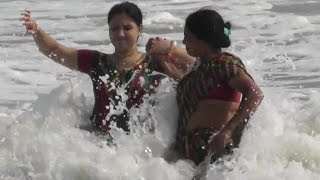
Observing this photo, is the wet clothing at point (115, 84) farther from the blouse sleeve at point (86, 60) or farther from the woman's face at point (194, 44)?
the woman's face at point (194, 44)

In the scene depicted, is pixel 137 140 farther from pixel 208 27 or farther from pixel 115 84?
pixel 208 27

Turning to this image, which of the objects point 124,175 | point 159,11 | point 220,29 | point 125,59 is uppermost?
point 220,29

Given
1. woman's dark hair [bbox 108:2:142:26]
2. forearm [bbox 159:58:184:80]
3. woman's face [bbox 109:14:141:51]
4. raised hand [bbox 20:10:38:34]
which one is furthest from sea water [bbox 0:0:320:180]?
raised hand [bbox 20:10:38:34]

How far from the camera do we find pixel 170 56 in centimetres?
471

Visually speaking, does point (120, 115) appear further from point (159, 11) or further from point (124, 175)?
point (159, 11)

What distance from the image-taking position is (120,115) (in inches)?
185

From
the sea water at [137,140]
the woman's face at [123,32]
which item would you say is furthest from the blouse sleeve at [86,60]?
the sea water at [137,140]

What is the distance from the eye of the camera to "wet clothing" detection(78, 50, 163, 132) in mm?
4699

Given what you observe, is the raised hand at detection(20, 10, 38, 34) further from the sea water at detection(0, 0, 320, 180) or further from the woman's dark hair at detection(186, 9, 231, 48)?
the woman's dark hair at detection(186, 9, 231, 48)

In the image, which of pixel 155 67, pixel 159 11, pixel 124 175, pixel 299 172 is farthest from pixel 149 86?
pixel 159 11

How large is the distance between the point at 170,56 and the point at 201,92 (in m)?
0.49

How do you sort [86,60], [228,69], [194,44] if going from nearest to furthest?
1. [228,69]
2. [194,44]
3. [86,60]

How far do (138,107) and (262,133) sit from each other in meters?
0.75

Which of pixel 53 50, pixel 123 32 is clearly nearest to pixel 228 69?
pixel 123 32
